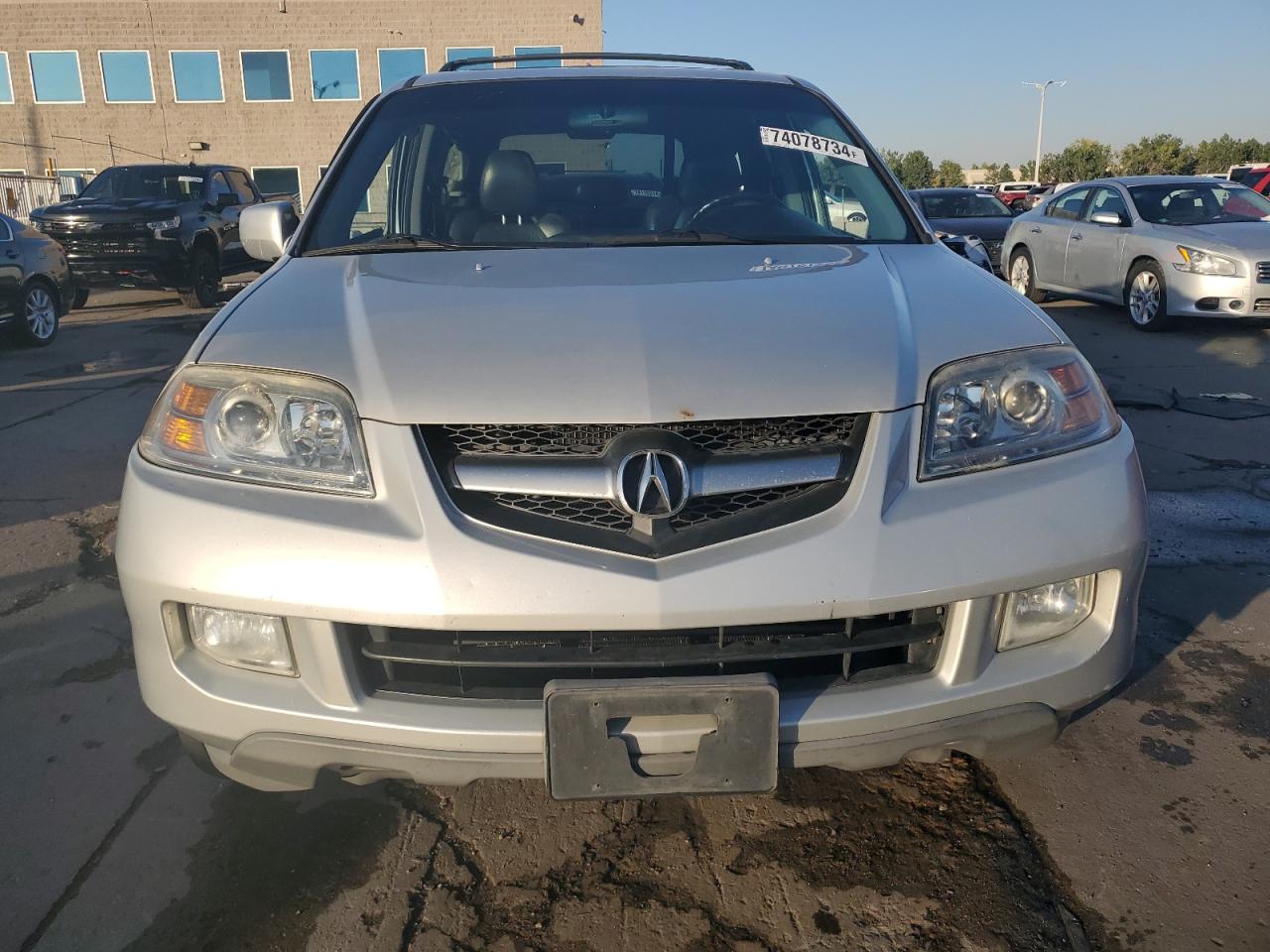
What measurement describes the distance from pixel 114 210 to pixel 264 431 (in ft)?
37.8

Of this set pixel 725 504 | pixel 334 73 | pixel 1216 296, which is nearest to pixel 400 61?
pixel 334 73

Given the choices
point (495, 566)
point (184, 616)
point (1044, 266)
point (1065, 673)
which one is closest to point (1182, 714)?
point (1065, 673)

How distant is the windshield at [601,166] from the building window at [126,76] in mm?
32894

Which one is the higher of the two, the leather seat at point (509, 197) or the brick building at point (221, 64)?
the brick building at point (221, 64)

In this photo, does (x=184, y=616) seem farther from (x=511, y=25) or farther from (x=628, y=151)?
(x=511, y=25)

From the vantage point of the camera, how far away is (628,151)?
3133 millimetres

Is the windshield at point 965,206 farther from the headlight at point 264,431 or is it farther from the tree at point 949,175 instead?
the tree at point 949,175

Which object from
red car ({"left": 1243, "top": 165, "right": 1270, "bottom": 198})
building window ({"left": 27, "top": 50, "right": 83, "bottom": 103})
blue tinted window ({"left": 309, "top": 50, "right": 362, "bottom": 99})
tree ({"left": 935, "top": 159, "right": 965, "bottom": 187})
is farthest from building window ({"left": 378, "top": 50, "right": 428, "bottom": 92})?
tree ({"left": 935, "top": 159, "right": 965, "bottom": 187})

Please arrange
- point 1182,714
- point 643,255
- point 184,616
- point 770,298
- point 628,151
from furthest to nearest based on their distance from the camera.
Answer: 1. point 628,151
2. point 1182,714
3. point 643,255
4. point 770,298
5. point 184,616

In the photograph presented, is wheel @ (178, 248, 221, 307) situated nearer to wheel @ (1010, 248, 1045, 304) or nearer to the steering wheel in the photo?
wheel @ (1010, 248, 1045, 304)

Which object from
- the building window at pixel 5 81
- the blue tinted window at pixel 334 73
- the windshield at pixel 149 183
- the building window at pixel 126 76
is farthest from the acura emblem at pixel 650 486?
the building window at pixel 5 81

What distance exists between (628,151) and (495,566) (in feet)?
6.15

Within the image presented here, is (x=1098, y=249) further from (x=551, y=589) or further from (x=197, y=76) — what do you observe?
(x=197, y=76)

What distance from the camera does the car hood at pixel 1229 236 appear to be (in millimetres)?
8852
